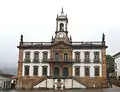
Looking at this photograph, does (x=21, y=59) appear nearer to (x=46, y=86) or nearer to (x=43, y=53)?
(x=43, y=53)

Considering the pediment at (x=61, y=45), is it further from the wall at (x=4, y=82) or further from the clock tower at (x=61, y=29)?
the wall at (x=4, y=82)

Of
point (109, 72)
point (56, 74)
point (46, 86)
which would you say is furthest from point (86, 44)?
point (109, 72)

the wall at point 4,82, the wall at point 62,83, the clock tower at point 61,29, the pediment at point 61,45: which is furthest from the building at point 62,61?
the wall at point 4,82

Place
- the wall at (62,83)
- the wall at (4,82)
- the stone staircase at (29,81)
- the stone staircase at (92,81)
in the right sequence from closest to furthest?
the wall at (62,83) → the stone staircase at (92,81) → the stone staircase at (29,81) → the wall at (4,82)

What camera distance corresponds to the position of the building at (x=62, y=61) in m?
52.2

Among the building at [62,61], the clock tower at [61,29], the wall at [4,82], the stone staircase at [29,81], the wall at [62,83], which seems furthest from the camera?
the wall at [4,82]

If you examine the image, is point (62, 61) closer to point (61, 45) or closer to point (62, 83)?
point (61, 45)

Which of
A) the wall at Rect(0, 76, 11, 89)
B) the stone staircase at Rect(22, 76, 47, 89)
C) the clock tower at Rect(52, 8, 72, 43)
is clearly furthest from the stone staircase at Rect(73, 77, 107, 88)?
the wall at Rect(0, 76, 11, 89)

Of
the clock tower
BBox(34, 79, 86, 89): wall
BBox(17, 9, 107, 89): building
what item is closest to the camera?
BBox(34, 79, 86, 89): wall

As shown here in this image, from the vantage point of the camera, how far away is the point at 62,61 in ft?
171

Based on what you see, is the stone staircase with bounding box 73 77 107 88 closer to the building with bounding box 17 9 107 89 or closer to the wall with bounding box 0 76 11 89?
the building with bounding box 17 9 107 89

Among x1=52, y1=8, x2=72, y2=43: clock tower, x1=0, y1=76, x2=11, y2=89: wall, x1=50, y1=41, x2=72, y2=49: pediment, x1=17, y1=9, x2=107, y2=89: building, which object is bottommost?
x1=0, y1=76, x2=11, y2=89: wall

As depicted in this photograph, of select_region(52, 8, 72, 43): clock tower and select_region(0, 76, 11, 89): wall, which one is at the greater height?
select_region(52, 8, 72, 43): clock tower

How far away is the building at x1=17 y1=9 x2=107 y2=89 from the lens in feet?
171
